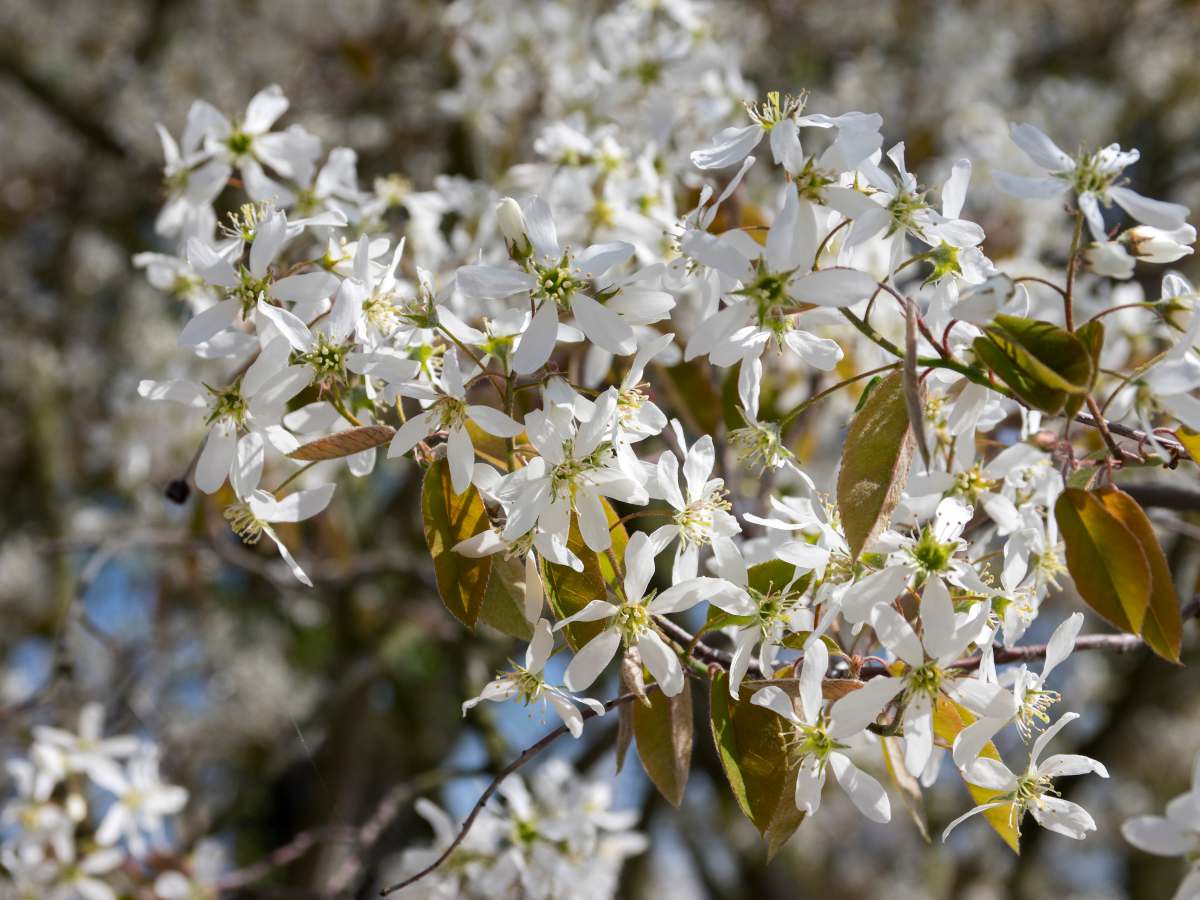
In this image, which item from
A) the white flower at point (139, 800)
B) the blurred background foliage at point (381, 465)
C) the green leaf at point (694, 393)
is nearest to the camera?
the green leaf at point (694, 393)

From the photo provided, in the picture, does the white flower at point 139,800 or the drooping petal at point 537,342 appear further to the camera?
the white flower at point 139,800

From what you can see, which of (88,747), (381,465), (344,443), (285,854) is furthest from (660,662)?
(381,465)

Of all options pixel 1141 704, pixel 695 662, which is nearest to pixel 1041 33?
pixel 1141 704

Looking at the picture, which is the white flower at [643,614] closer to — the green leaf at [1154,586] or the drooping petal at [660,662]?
the drooping petal at [660,662]

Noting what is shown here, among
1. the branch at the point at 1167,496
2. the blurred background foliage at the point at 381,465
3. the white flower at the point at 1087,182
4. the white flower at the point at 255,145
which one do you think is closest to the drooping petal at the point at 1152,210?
the white flower at the point at 1087,182

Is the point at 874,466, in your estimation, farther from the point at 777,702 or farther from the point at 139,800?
the point at 139,800

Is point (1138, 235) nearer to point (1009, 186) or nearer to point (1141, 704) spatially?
point (1009, 186)

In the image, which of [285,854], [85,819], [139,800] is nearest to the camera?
[285,854]
